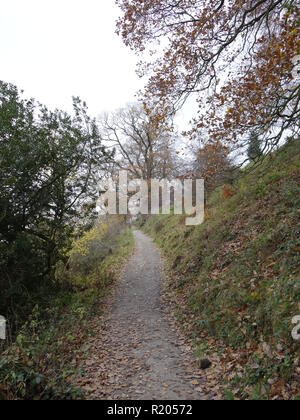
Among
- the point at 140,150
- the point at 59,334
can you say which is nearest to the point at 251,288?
the point at 59,334

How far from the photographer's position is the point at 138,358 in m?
5.55

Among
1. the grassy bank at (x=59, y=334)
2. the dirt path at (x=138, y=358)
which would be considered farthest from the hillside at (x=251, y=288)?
the grassy bank at (x=59, y=334)

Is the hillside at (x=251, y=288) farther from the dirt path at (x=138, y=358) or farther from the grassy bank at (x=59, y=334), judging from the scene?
the grassy bank at (x=59, y=334)

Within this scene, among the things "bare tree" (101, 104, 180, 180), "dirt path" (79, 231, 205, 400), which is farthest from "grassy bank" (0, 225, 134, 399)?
"bare tree" (101, 104, 180, 180)

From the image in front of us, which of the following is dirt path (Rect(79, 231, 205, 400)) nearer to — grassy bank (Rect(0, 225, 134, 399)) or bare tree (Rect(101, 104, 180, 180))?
grassy bank (Rect(0, 225, 134, 399))

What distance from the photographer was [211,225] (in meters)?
11.1

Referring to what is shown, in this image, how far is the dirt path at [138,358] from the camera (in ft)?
14.6

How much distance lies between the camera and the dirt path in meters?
4.46

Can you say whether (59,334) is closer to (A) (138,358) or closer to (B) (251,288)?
(A) (138,358)

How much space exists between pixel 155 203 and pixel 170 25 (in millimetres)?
21362

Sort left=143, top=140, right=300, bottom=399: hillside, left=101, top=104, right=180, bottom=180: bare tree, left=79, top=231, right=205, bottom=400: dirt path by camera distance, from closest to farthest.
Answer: left=143, top=140, right=300, bottom=399: hillside
left=79, top=231, right=205, bottom=400: dirt path
left=101, top=104, right=180, bottom=180: bare tree

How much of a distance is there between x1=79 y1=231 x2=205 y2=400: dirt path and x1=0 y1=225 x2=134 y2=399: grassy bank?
46 centimetres

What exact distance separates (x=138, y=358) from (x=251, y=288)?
9.05 feet

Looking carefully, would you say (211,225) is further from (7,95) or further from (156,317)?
(7,95)
